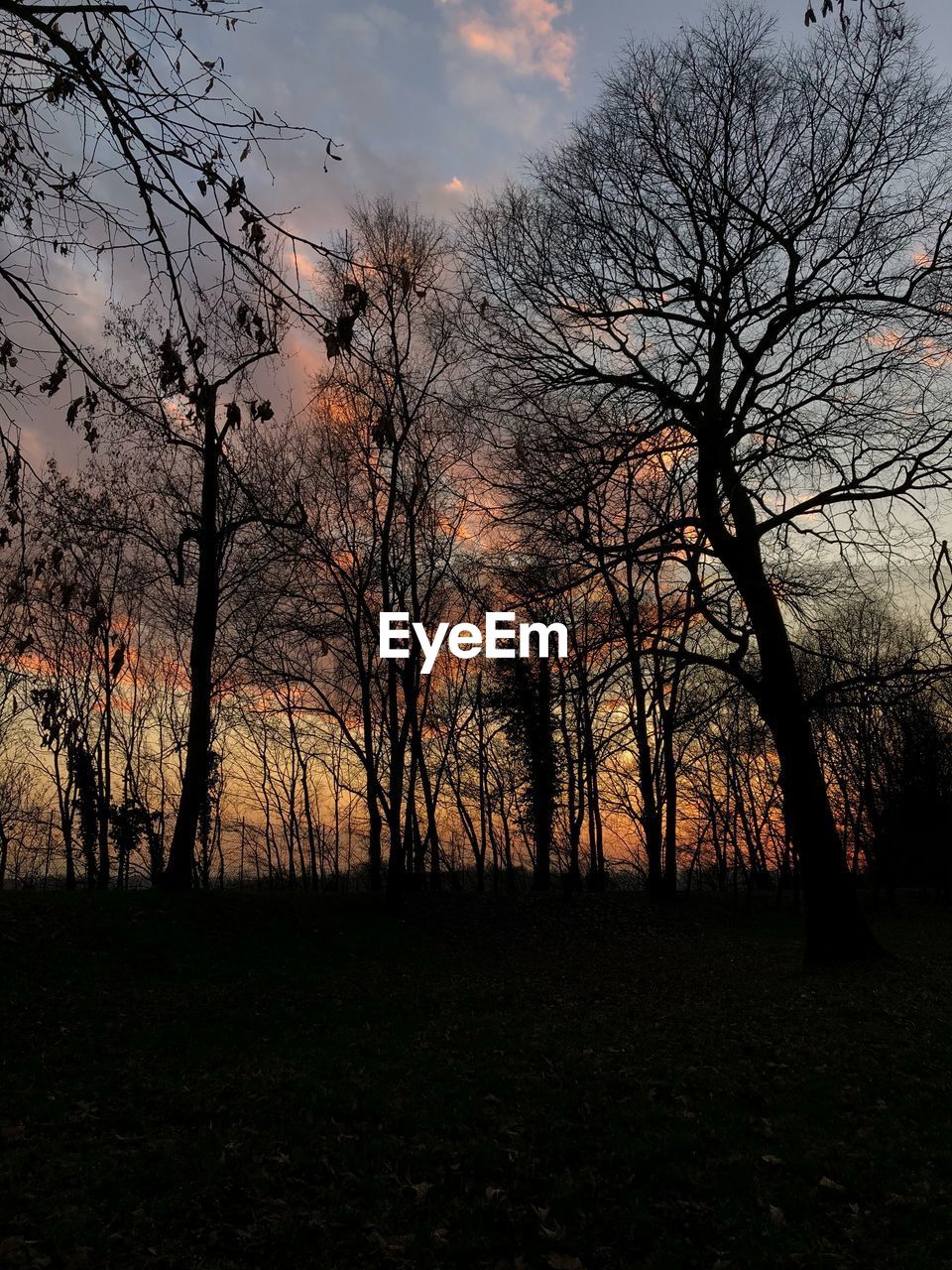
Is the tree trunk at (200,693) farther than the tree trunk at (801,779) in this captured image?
Yes

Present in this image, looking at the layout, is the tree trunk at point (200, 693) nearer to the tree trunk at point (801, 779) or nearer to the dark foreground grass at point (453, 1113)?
the dark foreground grass at point (453, 1113)

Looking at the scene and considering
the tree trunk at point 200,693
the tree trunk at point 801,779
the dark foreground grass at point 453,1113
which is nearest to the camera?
the dark foreground grass at point 453,1113

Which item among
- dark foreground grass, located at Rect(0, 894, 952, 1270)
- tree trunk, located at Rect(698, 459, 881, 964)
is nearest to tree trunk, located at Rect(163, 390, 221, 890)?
dark foreground grass, located at Rect(0, 894, 952, 1270)

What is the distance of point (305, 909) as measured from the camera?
18.6 m

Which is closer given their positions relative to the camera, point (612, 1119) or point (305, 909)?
point (612, 1119)

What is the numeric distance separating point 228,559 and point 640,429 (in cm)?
1394

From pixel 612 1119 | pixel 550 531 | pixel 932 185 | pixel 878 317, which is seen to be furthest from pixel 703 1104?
pixel 932 185

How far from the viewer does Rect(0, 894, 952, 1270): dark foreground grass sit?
5.12 meters

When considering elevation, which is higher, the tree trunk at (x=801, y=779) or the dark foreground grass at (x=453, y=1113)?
the tree trunk at (x=801, y=779)

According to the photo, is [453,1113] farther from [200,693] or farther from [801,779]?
[200,693]

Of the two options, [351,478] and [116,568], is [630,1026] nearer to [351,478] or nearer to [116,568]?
[351,478]

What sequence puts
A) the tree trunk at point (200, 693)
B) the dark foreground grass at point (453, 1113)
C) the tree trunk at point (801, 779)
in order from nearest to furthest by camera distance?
the dark foreground grass at point (453, 1113), the tree trunk at point (801, 779), the tree trunk at point (200, 693)

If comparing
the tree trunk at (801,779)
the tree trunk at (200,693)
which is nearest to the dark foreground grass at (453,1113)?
the tree trunk at (801,779)

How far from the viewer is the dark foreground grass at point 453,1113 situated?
5.12 meters
